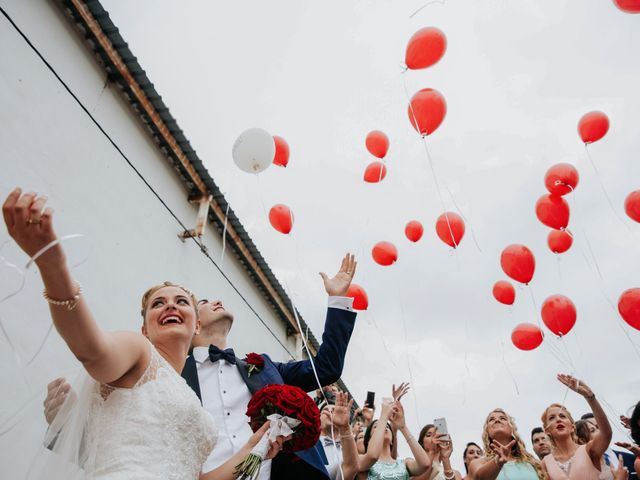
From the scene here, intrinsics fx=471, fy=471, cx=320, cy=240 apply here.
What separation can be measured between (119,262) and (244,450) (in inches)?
118

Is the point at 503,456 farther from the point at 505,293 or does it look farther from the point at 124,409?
the point at 505,293

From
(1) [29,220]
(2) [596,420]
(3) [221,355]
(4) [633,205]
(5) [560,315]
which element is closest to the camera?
(1) [29,220]

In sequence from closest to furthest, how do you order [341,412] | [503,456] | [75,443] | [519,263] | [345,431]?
[75,443] → [341,412] → [345,431] → [503,456] → [519,263]

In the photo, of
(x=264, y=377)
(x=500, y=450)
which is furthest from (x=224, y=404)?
(x=500, y=450)

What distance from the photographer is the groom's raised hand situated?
257 cm

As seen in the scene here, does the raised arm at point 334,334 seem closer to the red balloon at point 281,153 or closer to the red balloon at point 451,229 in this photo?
the red balloon at point 281,153

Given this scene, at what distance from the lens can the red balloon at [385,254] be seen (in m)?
6.45

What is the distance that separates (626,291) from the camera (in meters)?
5.14

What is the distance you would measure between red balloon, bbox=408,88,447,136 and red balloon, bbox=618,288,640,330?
108 inches

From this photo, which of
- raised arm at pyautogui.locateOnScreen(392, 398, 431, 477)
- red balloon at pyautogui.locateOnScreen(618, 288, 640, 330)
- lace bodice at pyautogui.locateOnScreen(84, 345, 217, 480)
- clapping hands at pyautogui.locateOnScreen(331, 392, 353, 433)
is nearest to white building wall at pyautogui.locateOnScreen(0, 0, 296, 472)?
lace bodice at pyautogui.locateOnScreen(84, 345, 217, 480)

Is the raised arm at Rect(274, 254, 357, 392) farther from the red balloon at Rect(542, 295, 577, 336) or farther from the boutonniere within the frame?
the red balloon at Rect(542, 295, 577, 336)

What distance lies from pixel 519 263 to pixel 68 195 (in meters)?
4.83

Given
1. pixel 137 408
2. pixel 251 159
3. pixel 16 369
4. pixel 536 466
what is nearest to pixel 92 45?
pixel 251 159

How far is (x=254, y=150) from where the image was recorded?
4734 mm
